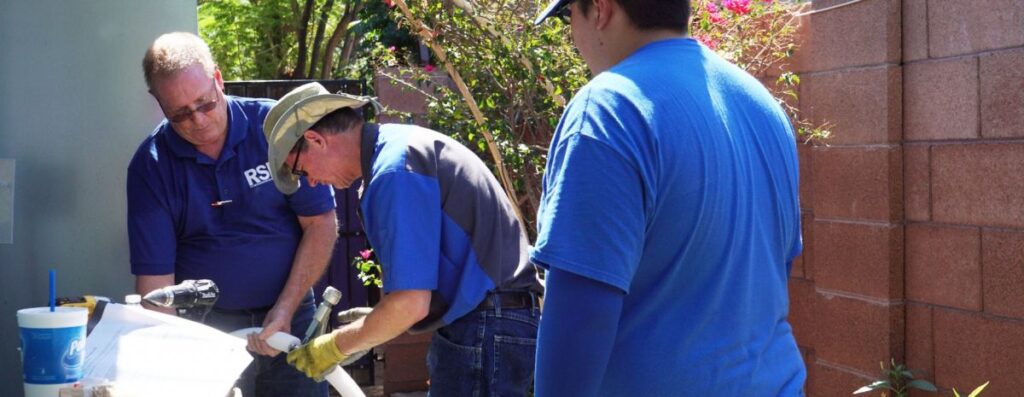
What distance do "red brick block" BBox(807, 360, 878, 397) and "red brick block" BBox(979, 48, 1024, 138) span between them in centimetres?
111

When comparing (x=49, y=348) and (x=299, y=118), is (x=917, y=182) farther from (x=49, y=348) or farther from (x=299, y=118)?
(x=49, y=348)

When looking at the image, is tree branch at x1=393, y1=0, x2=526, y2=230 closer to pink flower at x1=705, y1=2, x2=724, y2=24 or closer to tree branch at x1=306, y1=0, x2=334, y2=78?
pink flower at x1=705, y1=2, x2=724, y2=24

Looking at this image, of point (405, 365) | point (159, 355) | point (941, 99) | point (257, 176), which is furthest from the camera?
point (405, 365)

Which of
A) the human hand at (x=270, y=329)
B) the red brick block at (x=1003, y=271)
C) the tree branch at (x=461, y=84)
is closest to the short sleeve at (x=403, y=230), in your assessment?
the human hand at (x=270, y=329)

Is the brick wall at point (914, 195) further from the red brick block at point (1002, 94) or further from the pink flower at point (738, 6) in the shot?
the pink flower at point (738, 6)

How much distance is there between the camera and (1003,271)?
12.9 ft

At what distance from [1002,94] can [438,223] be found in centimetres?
221

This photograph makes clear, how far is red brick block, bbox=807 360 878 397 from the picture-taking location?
15.0 feet

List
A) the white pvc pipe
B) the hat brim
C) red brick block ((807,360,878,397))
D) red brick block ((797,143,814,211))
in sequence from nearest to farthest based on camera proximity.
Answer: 1. the hat brim
2. the white pvc pipe
3. red brick block ((807,360,878,397))
4. red brick block ((797,143,814,211))

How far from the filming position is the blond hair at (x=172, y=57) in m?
3.40

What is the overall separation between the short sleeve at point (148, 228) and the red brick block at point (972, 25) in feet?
9.39

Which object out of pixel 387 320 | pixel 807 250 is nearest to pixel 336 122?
pixel 387 320

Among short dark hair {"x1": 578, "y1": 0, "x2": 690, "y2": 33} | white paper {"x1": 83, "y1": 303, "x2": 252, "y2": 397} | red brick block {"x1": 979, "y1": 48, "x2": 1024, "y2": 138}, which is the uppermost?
short dark hair {"x1": 578, "y1": 0, "x2": 690, "y2": 33}

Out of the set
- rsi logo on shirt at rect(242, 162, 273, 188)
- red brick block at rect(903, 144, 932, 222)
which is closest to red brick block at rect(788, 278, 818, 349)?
red brick block at rect(903, 144, 932, 222)
